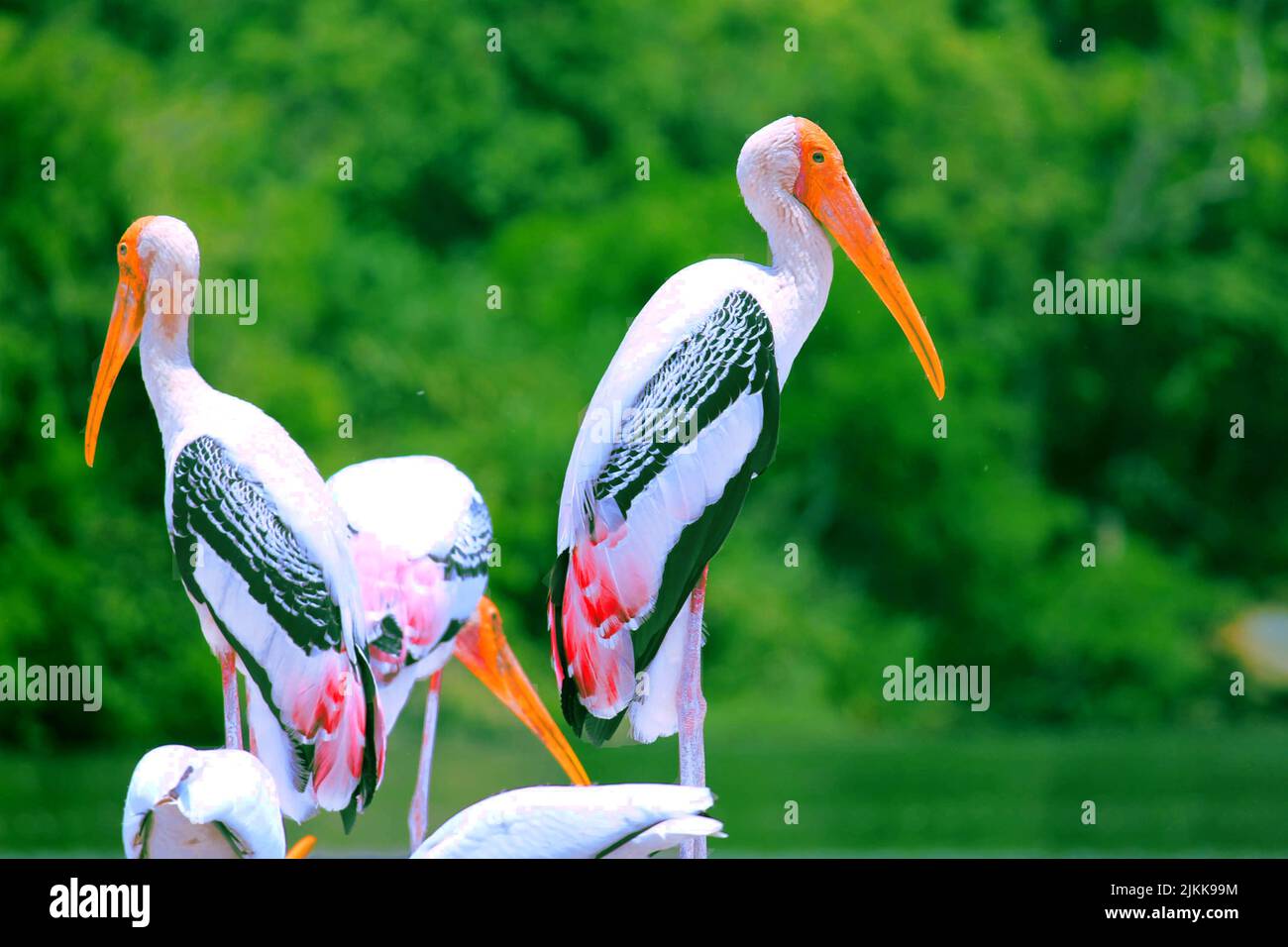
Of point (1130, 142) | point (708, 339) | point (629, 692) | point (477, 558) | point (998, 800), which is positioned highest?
point (1130, 142)

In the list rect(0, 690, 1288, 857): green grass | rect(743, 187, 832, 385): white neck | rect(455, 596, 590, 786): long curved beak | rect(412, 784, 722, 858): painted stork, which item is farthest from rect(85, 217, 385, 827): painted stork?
rect(0, 690, 1288, 857): green grass

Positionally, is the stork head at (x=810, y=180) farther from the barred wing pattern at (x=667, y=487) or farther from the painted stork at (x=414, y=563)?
the painted stork at (x=414, y=563)

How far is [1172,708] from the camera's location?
58.0 feet

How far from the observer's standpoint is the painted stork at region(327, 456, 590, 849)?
17.0 feet

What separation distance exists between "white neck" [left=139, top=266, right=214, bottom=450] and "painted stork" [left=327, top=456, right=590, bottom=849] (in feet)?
2.28

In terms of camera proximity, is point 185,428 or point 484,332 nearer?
point 185,428

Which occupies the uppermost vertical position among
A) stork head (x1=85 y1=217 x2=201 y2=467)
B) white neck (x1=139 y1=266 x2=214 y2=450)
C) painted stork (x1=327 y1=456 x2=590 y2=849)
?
stork head (x1=85 y1=217 x2=201 y2=467)

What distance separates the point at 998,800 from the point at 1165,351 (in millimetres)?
8540

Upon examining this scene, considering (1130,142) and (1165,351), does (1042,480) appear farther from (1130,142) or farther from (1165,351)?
(1130,142)

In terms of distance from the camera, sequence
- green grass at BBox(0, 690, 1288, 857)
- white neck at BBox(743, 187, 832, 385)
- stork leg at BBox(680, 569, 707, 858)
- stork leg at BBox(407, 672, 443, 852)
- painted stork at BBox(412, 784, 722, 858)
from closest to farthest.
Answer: painted stork at BBox(412, 784, 722, 858)
stork leg at BBox(680, 569, 707, 858)
white neck at BBox(743, 187, 832, 385)
stork leg at BBox(407, 672, 443, 852)
green grass at BBox(0, 690, 1288, 857)

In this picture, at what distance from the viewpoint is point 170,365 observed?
4754mm

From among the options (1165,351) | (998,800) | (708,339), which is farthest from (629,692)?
(1165,351)

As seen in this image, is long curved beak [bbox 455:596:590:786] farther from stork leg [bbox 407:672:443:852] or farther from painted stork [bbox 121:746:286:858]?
painted stork [bbox 121:746:286:858]

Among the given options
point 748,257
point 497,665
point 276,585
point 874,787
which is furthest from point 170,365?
point 748,257
